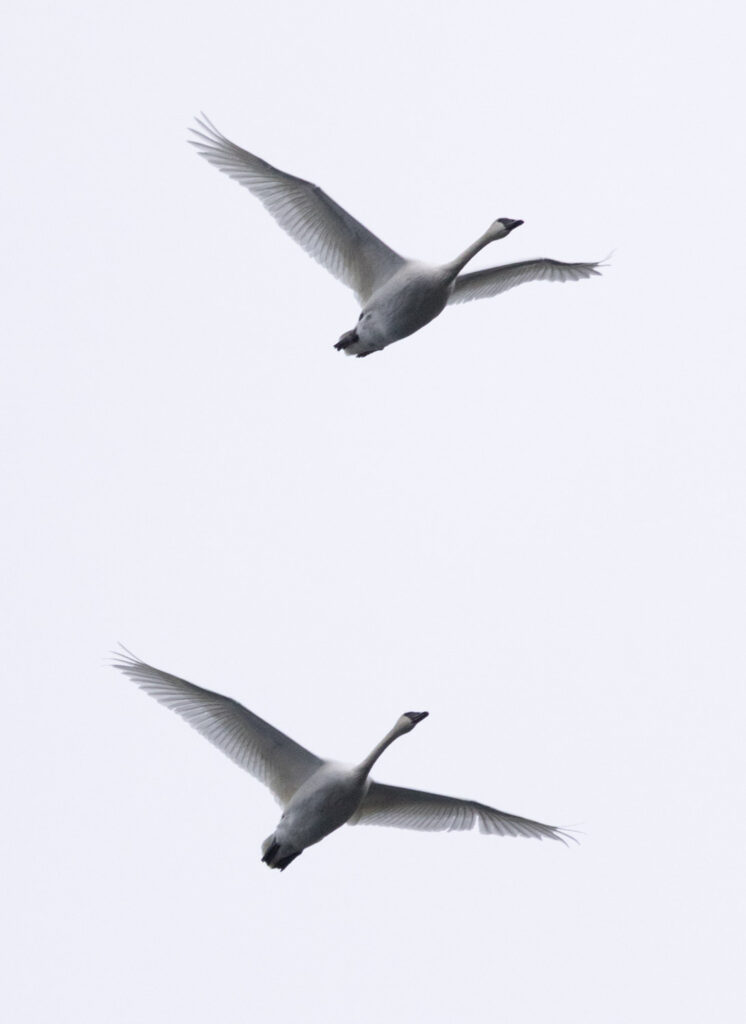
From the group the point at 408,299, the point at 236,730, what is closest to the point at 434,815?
the point at 236,730

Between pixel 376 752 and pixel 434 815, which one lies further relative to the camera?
pixel 434 815

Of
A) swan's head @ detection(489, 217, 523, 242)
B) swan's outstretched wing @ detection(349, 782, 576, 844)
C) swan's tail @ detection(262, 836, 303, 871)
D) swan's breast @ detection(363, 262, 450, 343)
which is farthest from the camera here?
swan's head @ detection(489, 217, 523, 242)

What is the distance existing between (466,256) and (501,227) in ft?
4.18

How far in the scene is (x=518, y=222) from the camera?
88.1 ft

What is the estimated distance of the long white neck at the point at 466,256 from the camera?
2508 cm

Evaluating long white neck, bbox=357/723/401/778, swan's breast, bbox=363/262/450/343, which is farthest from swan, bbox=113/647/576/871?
swan's breast, bbox=363/262/450/343

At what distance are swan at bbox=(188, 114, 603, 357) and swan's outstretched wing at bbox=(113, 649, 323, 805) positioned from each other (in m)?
5.08

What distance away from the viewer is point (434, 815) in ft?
81.6

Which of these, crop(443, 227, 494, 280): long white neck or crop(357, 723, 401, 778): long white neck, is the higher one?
crop(443, 227, 494, 280): long white neck

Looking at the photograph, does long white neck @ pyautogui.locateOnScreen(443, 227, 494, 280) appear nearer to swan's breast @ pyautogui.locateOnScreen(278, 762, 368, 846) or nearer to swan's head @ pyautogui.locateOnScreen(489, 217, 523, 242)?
swan's head @ pyautogui.locateOnScreen(489, 217, 523, 242)

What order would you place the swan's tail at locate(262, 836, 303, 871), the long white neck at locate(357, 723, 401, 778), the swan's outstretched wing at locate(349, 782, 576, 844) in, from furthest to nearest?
the swan's outstretched wing at locate(349, 782, 576, 844)
the swan's tail at locate(262, 836, 303, 871)
the long white neck at locate(357, 723, 401, 778)

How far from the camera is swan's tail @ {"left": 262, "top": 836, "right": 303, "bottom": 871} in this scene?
2392 cm

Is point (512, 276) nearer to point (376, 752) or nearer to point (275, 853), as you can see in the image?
point (376, 752)

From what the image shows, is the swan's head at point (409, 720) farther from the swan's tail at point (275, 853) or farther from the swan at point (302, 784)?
the swan's tail at point (275, 853)
